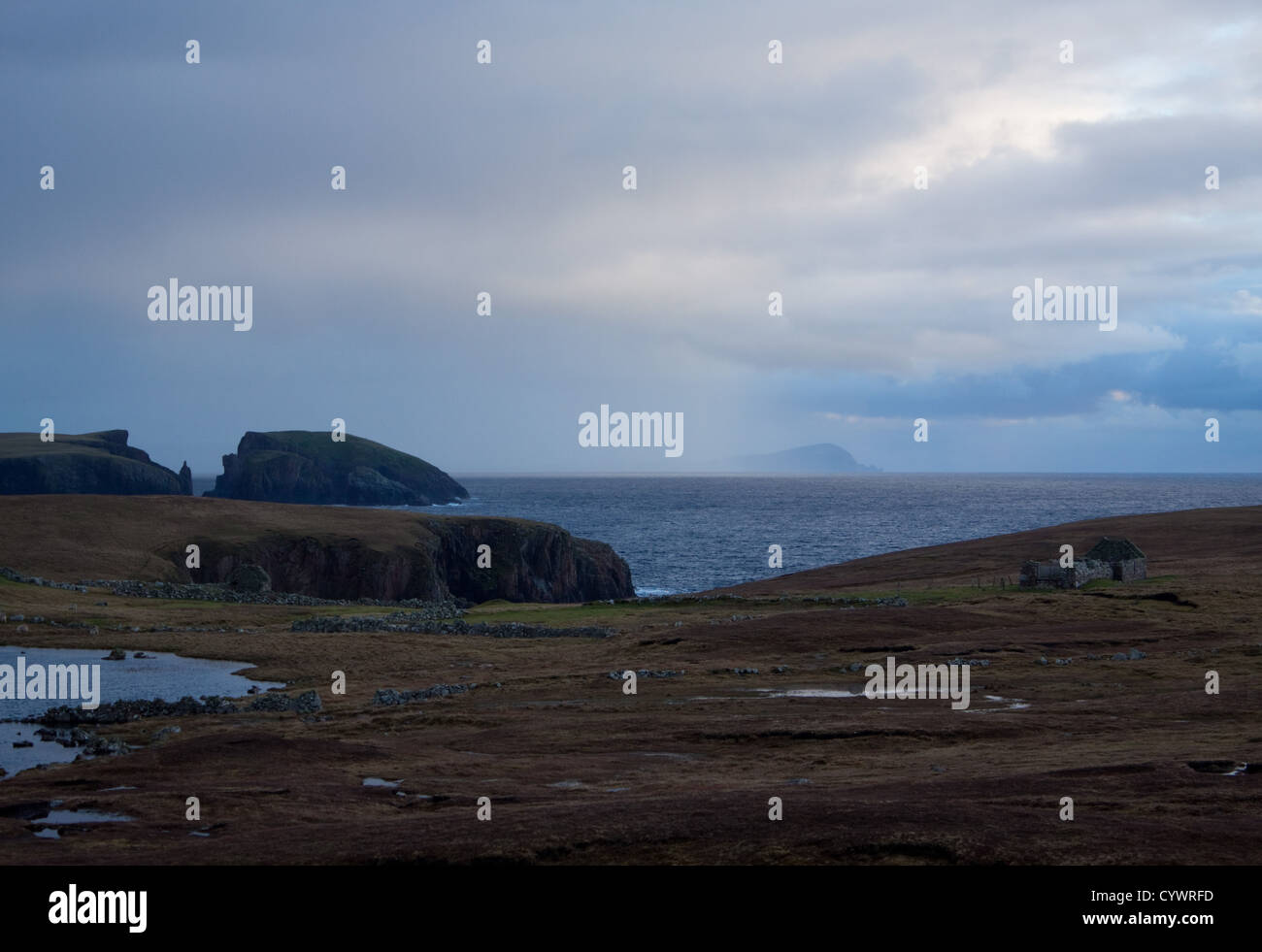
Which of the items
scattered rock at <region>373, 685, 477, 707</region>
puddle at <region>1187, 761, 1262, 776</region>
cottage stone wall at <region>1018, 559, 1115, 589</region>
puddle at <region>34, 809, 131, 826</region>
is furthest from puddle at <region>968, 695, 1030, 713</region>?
cottage stone wall at <region>1018, 559, 1115, 589</region>

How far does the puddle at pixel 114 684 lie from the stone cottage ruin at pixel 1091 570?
50.4 meters

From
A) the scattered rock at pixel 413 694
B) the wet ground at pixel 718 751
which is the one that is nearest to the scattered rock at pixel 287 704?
the wet ground at pixel 718 751

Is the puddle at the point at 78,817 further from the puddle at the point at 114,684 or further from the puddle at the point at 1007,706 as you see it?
the puddle at the point at 1007,706

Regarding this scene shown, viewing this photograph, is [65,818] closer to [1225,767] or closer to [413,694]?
[413,694]

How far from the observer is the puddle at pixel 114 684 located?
29.6 metres

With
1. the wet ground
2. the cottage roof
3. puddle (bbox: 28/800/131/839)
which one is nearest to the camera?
the wet ground

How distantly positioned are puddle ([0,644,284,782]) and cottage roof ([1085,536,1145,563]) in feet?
185

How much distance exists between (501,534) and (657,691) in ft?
250

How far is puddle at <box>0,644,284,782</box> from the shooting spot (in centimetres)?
2962

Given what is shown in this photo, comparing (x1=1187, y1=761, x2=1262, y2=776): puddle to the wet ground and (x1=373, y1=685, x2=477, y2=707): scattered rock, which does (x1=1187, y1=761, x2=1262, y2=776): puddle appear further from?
(x1=373, y1=685, x2=477, y2=707): scattered rock

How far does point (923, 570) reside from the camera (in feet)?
305

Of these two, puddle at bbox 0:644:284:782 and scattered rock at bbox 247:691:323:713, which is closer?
puddle at bbox 0:644:284:782

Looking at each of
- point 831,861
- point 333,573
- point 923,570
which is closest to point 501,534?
point 333,573

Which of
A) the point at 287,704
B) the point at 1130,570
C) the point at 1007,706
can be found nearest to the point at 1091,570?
the point at 1130,570
